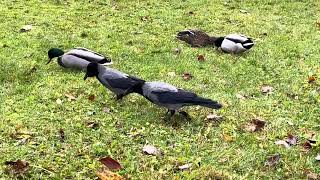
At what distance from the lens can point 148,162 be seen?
4164 millimetres

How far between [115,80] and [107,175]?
5.31 ft

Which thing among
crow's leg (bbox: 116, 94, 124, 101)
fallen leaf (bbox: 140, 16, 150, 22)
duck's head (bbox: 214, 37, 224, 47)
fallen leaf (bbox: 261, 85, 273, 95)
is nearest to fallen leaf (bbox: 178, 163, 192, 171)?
crow's leg (bbox: 116, 94, 124, 101)

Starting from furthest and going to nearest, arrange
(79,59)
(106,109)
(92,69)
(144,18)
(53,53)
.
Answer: (144,18), (53,53), (79,59), (92,69), (106,109)

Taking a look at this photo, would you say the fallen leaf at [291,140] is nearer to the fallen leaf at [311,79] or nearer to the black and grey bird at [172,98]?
the black and grey bird at [172,98]

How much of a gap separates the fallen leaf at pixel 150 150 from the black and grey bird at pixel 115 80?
2.98 feet

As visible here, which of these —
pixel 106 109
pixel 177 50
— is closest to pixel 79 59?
pixel 106 109

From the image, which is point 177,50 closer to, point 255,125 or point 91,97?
point 91,97

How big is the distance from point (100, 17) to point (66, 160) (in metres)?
5.50

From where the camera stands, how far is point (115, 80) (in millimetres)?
5363

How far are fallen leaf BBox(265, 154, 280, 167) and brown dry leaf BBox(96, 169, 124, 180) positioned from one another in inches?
47.1

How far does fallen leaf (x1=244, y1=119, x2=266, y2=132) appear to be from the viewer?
4840 mm

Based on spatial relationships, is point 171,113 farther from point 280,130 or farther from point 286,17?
point 286,17

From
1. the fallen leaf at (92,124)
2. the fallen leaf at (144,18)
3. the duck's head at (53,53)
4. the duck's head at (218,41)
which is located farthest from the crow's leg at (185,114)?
the fallen leaf at (144,18)

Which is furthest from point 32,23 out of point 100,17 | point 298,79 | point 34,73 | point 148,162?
point 148,162
